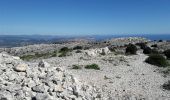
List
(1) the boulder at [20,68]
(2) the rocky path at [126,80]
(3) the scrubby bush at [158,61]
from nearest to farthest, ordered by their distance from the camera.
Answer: (1) the boulder at [20,68], (2) the rocky path at [126,80], (3) the scrubby bush at [158,61]

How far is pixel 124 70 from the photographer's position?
24.9m

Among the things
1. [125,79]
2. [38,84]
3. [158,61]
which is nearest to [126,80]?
[125,79]

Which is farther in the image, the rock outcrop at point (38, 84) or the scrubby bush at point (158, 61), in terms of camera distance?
the scrubby bush at point (158, 61)

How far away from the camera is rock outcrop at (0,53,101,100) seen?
12508mm

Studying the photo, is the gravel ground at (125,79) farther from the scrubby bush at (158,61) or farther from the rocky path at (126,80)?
the scrubby bush at (158,61)

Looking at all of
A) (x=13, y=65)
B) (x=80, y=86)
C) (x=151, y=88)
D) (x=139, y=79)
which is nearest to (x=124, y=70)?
(x=139, y=79)

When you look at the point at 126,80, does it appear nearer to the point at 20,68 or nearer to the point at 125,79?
the point at 125,79

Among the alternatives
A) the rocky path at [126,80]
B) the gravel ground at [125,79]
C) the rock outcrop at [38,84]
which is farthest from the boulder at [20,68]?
the rocky path at [126,80]

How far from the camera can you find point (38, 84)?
44.3 feet

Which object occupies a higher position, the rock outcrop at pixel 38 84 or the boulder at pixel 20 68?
the boulder at pixel 20 68

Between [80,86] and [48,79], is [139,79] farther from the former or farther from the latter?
[48,79]

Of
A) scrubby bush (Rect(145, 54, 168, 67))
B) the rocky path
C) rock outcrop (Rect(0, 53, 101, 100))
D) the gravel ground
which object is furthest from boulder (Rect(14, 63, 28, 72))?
scrubby bush (Rect(145, 54, 168, 67))

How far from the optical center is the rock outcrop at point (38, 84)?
1251 centimetres

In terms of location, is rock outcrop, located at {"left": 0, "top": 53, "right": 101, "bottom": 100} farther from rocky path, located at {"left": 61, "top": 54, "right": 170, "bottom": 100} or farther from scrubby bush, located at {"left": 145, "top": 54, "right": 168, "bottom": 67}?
scrubby bush, located at {"left": 145, "top": 54, "right": 168, "bottom": 67}
